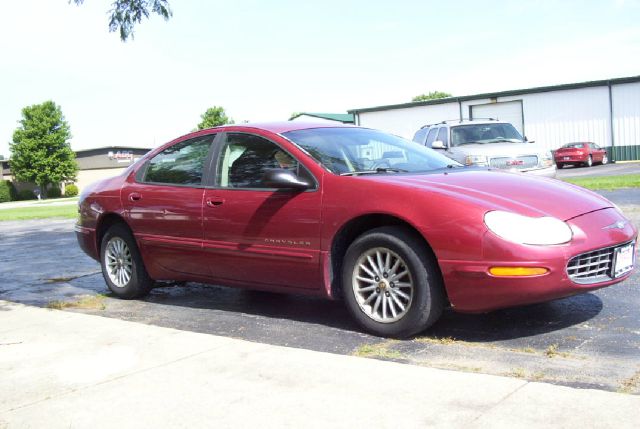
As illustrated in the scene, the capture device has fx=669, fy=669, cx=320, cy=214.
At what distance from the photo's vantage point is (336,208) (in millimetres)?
4625

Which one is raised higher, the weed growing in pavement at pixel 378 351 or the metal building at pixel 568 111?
the metal building at pixel 568 111

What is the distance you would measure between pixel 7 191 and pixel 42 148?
22.4ft

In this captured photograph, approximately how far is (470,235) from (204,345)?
191 cm

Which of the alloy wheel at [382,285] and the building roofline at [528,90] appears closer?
the alloy wheel at [382,285]

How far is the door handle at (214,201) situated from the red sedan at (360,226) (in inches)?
0.5

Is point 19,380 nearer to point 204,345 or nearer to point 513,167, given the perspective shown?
point 204,345

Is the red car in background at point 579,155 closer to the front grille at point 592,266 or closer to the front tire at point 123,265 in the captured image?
the front tire at point 123,265

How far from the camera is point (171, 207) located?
5.72 m

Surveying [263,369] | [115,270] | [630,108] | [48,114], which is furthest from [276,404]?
[48,114]

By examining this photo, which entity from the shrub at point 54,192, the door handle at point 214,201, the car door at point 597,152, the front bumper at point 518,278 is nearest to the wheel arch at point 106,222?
the door handle at point 214,201

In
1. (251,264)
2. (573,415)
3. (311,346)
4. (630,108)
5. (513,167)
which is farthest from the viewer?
(630,108)

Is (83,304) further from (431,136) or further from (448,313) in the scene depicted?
(431,136)

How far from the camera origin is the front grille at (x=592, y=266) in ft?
13.3

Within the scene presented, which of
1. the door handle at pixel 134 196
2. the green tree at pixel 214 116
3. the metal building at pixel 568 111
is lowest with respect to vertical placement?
the door handle at pixel 134 196
